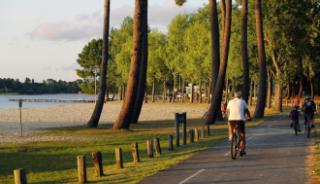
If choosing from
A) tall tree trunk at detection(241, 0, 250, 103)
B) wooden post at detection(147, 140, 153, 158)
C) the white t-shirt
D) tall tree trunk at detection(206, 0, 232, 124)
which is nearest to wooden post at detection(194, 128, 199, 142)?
wooden post at detection(147, 140, 153, 158)

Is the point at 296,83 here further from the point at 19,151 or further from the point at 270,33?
the point at 19,151

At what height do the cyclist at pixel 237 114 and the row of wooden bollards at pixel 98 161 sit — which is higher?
the cyclist at pixel 237 114

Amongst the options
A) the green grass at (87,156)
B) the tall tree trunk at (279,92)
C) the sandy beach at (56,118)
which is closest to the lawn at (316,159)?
the green grass at (87,156)

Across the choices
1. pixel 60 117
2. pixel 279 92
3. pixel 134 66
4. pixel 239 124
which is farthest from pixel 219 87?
pixel 279 92

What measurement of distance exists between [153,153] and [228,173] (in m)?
5.90

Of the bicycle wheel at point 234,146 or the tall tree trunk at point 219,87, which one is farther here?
the tall tree trunk at point 219,87

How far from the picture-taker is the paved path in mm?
13523

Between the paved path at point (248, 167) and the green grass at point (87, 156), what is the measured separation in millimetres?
611

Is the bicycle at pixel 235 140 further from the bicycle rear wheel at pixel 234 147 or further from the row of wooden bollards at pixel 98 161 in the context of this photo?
the row of wooden bollards at pixel 98 161

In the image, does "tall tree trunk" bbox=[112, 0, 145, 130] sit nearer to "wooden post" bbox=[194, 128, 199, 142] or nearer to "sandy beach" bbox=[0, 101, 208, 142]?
"sandy beach" bbox=[0, 101, 208, 142]

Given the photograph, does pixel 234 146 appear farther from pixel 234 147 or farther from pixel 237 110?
pixel 237 110

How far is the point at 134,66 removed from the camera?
32.2 meters

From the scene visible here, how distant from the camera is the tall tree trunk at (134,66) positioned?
32.1m

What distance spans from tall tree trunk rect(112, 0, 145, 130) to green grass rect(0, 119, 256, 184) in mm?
1135
